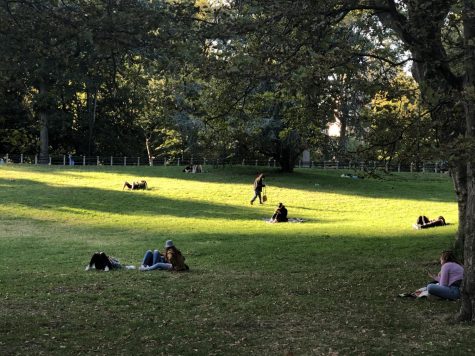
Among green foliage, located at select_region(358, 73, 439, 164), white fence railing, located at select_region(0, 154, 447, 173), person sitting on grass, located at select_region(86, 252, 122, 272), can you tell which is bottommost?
person sitting on grass, located at select_region(86, 252, 122, 272)

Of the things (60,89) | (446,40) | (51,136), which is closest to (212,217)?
(60,89)

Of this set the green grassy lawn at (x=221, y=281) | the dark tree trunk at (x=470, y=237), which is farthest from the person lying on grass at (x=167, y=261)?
the dark tree trunk at (x=470, y=237)

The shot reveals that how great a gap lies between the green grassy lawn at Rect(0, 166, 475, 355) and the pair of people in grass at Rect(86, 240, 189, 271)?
318 millimetres

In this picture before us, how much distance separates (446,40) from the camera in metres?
9.52

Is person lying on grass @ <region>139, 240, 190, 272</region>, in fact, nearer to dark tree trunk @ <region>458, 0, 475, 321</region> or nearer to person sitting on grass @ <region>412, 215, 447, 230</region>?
dark tree trunk @ <region>458, 0, 475, 321</region>

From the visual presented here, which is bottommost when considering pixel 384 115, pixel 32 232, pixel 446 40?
pixel 32 232

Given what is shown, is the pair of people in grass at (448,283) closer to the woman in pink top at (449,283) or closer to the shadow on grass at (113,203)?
the woman in pink top at (449,283)

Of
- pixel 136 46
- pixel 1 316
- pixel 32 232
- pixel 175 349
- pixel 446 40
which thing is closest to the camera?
pixel 175 349

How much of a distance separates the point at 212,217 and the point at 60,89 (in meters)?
13.1

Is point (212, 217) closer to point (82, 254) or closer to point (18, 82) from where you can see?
point (82, 254)

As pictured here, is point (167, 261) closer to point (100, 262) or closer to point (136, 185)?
point (100, 262)

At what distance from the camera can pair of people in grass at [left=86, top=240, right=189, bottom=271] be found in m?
11.8

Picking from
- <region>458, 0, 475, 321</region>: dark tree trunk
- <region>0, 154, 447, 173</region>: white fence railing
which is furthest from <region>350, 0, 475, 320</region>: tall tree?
<region>0, 154, 447, 173</region>: white fence railing

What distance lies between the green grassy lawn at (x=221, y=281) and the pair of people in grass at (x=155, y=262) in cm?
32
